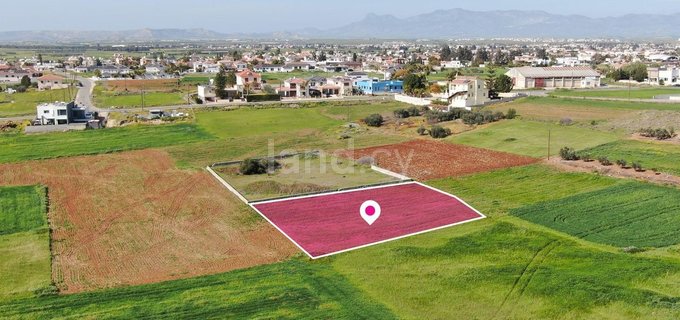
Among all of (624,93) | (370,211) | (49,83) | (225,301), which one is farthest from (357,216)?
(49,83)

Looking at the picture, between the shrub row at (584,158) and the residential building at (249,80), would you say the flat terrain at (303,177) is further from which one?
the residential building at (249,80)

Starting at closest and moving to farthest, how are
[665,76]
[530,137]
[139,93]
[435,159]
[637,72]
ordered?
[435,159] → [530,137] → [139,93] → [665,76] → [637,72]

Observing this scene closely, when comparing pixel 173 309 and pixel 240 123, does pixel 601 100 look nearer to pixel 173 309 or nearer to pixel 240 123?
pixel 240 123

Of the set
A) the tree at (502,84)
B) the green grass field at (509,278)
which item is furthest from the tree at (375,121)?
the green grass field at (509,278)

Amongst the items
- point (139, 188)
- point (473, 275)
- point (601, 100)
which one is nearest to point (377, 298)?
point (473, 275)

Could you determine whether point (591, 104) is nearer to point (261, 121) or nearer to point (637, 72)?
point (261, 121)

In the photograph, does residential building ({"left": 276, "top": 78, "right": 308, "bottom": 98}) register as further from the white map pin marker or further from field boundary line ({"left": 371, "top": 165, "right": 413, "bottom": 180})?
the white map pin marker
